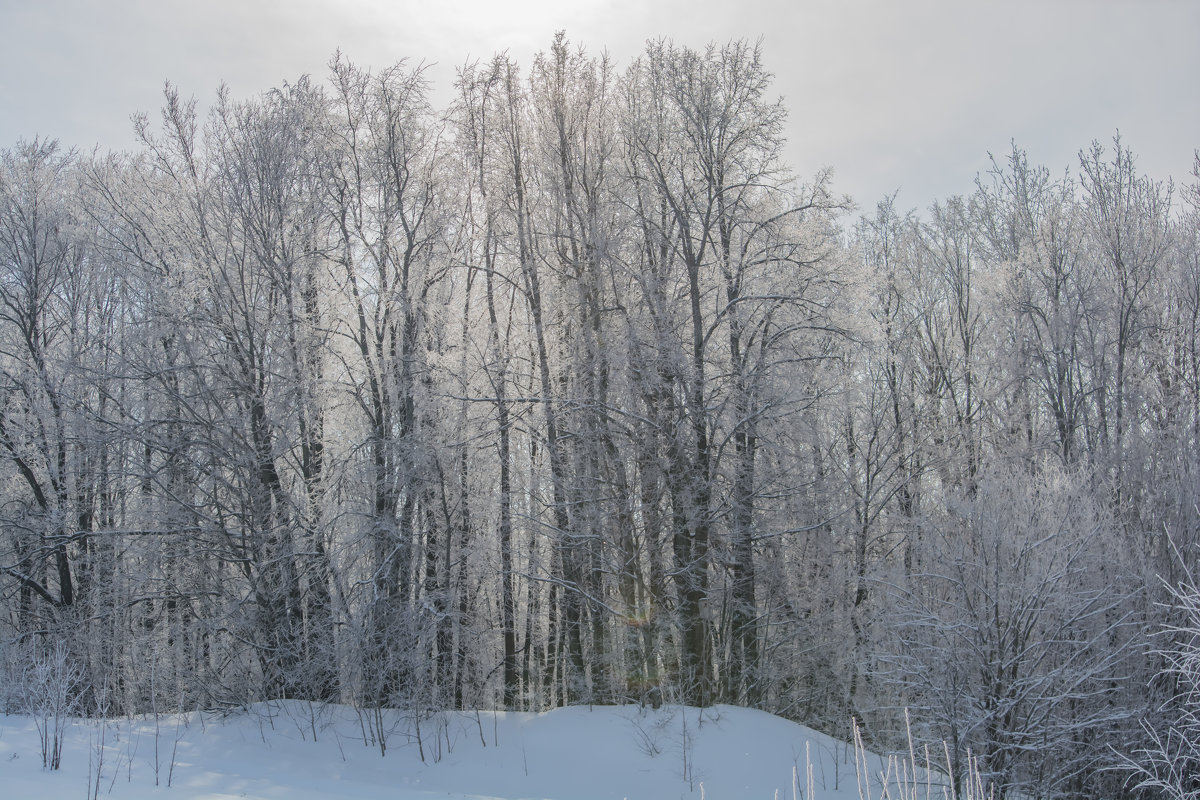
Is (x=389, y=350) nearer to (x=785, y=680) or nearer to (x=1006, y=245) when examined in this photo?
(x=785, y=680)

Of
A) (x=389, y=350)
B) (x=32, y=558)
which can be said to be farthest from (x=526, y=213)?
(x=32, y=558)

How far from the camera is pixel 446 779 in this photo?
505 inches

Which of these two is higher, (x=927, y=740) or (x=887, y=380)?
(x=887, y=380)

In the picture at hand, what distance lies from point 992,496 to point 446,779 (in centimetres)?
1060

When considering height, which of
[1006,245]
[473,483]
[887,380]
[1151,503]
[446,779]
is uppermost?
[1006,245]

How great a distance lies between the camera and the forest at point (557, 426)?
47.5ft

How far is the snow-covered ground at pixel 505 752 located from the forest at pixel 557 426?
0.84 metres

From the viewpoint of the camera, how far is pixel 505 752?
13.6 m

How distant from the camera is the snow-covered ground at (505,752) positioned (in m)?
11.8

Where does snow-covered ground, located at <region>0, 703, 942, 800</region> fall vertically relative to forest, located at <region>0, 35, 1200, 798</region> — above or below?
below

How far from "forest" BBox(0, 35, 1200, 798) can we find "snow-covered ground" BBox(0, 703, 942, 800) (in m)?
0.84

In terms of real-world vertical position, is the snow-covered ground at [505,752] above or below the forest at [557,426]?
below

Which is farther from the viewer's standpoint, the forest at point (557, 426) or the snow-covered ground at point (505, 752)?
the forest at point (557, 426)

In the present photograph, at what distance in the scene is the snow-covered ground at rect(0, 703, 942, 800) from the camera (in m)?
11.8
